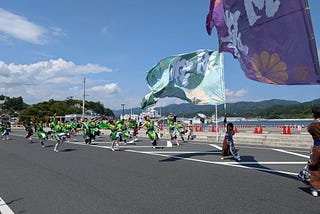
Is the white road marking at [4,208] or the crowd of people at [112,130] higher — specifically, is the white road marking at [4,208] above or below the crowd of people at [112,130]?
below

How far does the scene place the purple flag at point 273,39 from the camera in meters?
6.50

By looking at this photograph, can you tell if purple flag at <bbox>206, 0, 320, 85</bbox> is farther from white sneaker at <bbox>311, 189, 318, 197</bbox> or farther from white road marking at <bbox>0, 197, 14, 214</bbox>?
white road marking at <bbox>0, 197, 14, 214</bbox>

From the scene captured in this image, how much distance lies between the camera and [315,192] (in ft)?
20.2

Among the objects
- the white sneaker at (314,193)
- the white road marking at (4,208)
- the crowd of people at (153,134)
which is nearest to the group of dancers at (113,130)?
the crowd of people at (153,134)

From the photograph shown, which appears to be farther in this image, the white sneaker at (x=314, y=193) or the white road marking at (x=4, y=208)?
the white sneaker at (x=314, y=193)

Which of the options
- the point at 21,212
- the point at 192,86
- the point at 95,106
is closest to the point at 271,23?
the point at 21,212

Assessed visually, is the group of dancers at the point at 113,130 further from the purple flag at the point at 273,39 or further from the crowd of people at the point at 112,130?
the purple flag at the point at 273,39

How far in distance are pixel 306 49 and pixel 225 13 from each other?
9.32ft

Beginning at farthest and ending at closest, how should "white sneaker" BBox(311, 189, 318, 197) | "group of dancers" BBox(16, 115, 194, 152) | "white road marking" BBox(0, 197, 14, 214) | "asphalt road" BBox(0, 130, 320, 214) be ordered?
"group of dancers" BBox(16, 115, 194, 152) < "white sneaker" BBox(311, 189, 318, 197) < "asphalt road" BBox(0, 130, 320, 214) < "white road marking" BBox(0, 197, 14, 214)

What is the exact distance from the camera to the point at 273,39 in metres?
7.18

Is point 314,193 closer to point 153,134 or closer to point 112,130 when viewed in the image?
point 153,134

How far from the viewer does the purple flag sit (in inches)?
256

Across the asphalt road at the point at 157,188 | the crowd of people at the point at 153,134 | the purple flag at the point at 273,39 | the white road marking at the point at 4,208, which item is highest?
the purple flag at the point at 273,39

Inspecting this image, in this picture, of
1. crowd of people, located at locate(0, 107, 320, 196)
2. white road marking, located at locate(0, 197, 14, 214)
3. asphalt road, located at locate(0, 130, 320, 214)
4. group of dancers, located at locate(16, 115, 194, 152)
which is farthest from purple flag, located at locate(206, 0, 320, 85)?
group of dancers, located at locate(16, 115, 194, 152)
